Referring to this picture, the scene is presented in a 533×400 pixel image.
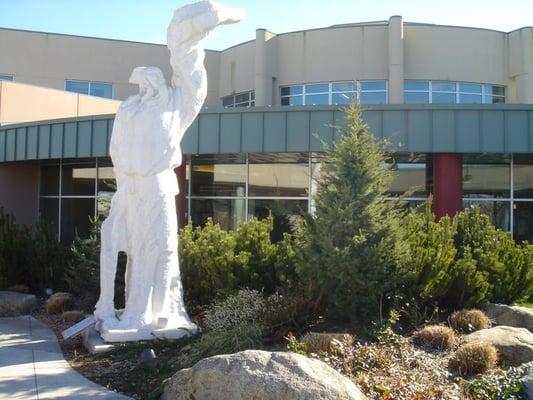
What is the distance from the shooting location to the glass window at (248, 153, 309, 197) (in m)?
16.8

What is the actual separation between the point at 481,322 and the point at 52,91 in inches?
682

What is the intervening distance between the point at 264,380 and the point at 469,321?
3943mm

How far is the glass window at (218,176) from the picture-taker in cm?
1727

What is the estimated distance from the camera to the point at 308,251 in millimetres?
7980

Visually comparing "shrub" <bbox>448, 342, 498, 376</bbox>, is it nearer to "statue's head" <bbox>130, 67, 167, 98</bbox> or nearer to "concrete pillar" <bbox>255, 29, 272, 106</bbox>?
"statue's head" <bbox>130, 67, 167, 98</bbox>

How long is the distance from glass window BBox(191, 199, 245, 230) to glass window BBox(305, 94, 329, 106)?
9895 millimetres

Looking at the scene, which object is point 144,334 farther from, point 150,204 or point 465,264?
point 465,264

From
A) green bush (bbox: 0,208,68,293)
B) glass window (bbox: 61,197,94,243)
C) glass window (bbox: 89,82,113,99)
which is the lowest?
green bush (bbox: 0,208,68,293)

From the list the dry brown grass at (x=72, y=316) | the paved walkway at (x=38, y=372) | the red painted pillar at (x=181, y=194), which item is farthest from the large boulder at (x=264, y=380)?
the red painted pillar at (x=181, y=194)

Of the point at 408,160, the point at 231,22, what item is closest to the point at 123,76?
the point at 408,160

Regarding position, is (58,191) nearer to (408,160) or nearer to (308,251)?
(408,160)

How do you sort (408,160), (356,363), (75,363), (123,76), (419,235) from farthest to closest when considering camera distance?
(123,76) → (408,160) → (419,235) → (75,363) → (356,363)

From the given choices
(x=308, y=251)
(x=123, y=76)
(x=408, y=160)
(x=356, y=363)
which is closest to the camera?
(x=356, y=363)

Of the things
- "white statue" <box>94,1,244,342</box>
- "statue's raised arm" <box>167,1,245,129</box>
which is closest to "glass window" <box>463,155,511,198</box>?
"statue's raised arm" <box>167,1,245,129</box>
